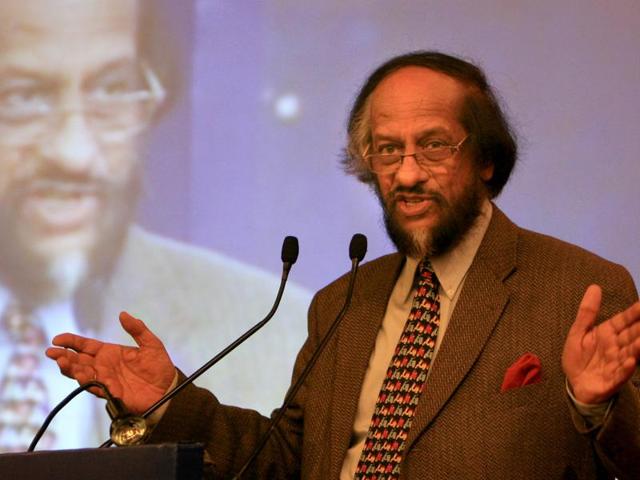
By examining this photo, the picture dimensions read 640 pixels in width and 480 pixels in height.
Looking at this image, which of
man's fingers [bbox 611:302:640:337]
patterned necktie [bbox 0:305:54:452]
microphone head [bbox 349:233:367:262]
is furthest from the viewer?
patterned necktie [bbox 0:305:54:452]

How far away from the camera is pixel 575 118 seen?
13.4 feet

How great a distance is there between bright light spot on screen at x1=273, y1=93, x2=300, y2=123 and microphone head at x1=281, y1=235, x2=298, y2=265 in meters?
1.35

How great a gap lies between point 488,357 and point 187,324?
56.9 inches

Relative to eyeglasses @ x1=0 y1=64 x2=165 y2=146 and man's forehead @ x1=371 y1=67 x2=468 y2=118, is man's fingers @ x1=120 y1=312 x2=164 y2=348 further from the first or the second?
eyeglasses @ x1=0 y1=64 x2=165 y2=146

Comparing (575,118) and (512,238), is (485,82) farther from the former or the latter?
(575,118)

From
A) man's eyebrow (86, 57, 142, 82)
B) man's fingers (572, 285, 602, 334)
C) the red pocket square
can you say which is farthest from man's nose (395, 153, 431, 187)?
man's eyebrow (86, 57, 142, 82)

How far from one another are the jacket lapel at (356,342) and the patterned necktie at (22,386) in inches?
47.9

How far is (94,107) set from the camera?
4.09 metres

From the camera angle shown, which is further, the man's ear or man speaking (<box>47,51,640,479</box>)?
the man's ear

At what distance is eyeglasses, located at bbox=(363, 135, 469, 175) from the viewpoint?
305 centimetres

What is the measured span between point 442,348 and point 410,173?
0.45 meters

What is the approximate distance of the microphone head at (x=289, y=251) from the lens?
281cm

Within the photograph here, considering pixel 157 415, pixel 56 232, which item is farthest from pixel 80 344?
pixel 56 232

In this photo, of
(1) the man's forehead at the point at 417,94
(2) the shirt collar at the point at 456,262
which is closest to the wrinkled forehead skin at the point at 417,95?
(1) the man's forehead at the point at 417,94
